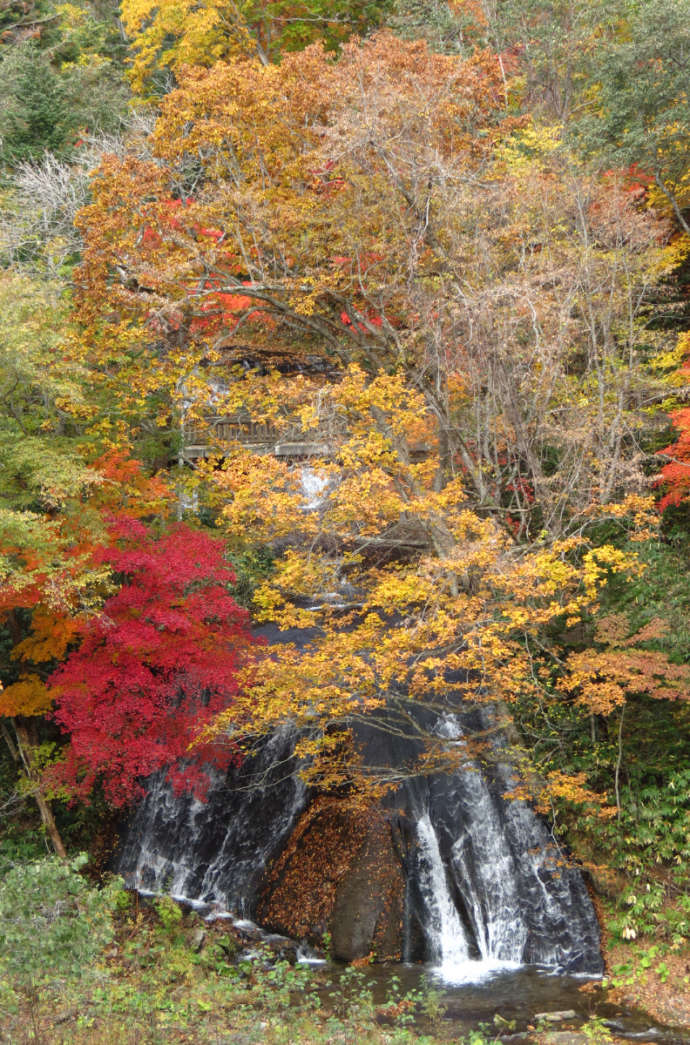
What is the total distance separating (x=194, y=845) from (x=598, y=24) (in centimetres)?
2059

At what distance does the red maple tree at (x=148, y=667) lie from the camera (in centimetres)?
1258

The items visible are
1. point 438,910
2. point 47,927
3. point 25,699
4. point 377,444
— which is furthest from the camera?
point 25,699

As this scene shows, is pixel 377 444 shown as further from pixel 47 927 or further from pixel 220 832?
pixel 220 832

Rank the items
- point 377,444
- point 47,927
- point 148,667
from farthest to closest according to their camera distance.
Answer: point 148,667 < point 377,444 < point 47,927

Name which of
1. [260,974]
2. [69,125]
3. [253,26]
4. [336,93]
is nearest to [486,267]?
[336,93]

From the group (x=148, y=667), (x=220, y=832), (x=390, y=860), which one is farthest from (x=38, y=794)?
(x=390, y=860)

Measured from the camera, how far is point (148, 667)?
1327 cm

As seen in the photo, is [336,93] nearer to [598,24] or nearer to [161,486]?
[161,486]

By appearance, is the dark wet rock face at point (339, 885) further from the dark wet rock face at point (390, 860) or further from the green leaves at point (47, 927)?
the green leaves at point (47, 927)

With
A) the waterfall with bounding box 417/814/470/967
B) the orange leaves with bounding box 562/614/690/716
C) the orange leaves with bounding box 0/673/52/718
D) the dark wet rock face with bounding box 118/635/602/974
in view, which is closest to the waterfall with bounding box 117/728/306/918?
the dark wet rock face with bounding box 118/635/602/974

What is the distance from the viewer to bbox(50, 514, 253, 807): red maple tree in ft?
41.3

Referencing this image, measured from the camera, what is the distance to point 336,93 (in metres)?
14.6

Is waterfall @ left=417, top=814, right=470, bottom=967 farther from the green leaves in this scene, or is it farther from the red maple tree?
the green leaves

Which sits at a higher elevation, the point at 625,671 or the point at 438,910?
the point at 625,671
